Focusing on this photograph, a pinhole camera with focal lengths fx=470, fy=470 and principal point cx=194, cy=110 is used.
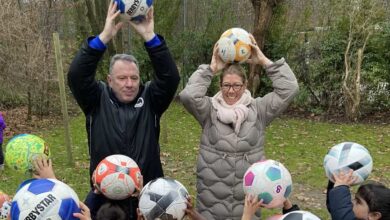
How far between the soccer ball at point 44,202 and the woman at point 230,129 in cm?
127

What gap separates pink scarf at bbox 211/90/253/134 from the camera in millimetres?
3670

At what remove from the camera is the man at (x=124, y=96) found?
3.52 meters

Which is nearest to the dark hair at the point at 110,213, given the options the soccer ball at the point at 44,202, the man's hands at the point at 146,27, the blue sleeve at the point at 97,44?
the soccer ball at the point at 44,202

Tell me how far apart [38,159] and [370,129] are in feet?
34.5

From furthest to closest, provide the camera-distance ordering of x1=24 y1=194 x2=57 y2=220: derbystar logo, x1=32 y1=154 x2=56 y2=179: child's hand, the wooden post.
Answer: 1. the wooden post
2. x1=32 y1=154 x2=56 y2=179: child's hand
3. x1=24 y1=194 x2=57 y2=220: derbystar logo

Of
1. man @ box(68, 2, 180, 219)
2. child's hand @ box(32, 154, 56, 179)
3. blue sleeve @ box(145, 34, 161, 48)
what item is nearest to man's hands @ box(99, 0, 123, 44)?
man @ box(68, 2, 180, 219)

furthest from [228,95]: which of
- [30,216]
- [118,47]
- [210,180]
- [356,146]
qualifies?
[118,47]

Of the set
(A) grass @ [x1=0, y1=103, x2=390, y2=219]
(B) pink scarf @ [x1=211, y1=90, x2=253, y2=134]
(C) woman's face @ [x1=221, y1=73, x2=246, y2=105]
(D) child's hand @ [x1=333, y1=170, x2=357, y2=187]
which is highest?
(C) woman's face @ [x1=221, y1=73, x2=246, y2=105]

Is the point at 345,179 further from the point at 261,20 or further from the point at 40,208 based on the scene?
the point at 261,20

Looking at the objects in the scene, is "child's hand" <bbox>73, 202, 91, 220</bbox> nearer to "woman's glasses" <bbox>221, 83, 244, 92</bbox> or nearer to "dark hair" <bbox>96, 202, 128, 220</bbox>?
"dark hair" <bbox>96, 202, 128, 220</bbox>

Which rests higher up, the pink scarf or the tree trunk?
the tree trunk

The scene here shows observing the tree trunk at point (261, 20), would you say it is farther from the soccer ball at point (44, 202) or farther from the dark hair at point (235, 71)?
Answer: the soccer ball at point (44, 202)

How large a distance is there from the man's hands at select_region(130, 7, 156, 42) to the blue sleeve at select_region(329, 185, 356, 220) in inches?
68.9

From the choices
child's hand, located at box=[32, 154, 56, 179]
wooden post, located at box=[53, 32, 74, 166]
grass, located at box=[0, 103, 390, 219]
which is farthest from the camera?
wooden post, located at box=[53, 32, 74, 166]
